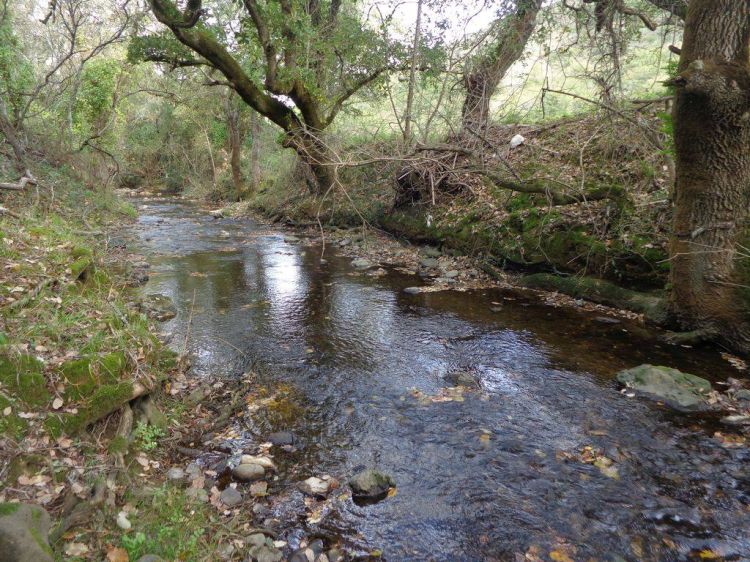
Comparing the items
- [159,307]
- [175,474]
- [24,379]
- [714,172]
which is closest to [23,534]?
[175,474]

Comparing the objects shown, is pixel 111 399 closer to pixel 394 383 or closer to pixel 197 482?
pixel 197 482

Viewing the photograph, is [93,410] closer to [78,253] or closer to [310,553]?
[310,553]

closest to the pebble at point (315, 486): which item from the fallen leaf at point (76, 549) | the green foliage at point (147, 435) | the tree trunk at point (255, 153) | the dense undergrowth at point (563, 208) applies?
the green foliage at point (147, 435)

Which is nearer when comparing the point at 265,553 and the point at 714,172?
the point at 265,553

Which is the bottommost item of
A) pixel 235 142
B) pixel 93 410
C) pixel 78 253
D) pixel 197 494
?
pixel 197 494

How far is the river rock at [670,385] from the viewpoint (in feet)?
14.5

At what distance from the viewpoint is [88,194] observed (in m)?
14.3

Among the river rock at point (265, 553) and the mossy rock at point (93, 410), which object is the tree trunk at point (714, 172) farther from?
the mossy rock at point (93, 410)

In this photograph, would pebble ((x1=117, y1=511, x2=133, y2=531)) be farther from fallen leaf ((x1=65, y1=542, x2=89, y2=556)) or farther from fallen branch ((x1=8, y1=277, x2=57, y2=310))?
fallen branch ((x1=8, y1=277, x2=57, y2=310))

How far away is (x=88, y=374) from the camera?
11.4ft

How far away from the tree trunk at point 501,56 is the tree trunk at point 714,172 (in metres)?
5.89

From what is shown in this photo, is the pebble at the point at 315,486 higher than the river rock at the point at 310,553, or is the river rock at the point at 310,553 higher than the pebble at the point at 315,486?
the pebble at the point at 315,486

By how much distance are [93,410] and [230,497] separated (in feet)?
4.10

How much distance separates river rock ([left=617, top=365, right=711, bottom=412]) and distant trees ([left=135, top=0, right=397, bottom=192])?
8086 mm
